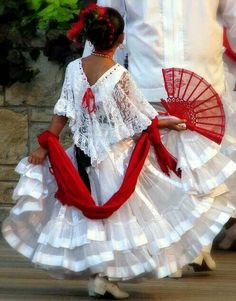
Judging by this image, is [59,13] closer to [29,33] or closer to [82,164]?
[29,33]

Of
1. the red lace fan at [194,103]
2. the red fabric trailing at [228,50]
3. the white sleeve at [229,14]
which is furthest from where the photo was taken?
the red fabric trailing at [228,50]

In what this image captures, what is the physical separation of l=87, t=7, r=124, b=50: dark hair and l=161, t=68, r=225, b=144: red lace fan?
449 mm

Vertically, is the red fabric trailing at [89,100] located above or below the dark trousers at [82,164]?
above

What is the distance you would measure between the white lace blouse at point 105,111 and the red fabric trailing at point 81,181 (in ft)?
0.30

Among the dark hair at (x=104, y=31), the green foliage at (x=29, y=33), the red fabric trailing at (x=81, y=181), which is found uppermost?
the dark hair at (x=104, y=31)

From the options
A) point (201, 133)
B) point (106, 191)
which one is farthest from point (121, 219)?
point (201, 133)

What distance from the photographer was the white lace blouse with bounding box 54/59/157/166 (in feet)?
19.8

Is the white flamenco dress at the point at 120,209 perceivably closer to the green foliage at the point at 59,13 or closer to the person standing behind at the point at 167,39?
the person standing behind at the point at 167,39

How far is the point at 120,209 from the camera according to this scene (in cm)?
603

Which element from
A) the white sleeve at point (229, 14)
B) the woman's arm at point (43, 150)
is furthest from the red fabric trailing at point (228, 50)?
the woman's arm at point (43, 150)

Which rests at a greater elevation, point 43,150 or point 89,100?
point 89,100

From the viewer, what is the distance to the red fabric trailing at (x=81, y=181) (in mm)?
5957

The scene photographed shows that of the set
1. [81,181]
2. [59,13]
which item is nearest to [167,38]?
[81,181]

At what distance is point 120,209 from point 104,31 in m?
0.90
